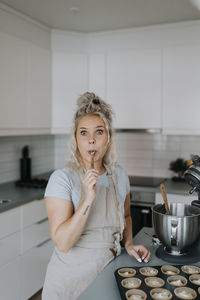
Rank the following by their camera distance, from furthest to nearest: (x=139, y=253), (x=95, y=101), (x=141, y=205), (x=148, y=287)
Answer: (x=141, y=205) → (x=95, y=101) → (x=139, y=253) → (x=148, y=287)

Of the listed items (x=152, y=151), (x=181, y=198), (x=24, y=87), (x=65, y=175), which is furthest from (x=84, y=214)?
(x=152, y=151)

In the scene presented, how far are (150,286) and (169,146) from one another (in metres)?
2.56

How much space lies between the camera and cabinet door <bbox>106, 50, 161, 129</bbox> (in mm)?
3141

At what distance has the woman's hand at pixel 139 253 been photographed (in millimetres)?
1328

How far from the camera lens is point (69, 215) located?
1324 mm

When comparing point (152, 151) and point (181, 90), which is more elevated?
point (181, 90)

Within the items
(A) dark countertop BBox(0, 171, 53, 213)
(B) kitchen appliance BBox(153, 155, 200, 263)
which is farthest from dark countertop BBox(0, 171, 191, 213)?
(B) kitchen appliance BBox(153, 155, 200, 263)

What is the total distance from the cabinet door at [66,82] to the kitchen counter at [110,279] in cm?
203

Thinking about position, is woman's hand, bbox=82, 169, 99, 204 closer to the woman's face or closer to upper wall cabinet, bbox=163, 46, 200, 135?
the woman's face

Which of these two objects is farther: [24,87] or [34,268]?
[24,87]

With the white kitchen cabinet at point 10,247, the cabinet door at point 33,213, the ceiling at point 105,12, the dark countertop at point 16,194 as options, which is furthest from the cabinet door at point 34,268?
the ceiling at point 105,12

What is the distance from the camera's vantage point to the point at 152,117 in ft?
10.4

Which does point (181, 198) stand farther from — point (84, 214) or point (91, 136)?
point (84, 214)

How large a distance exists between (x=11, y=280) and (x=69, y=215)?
139 centimetres
